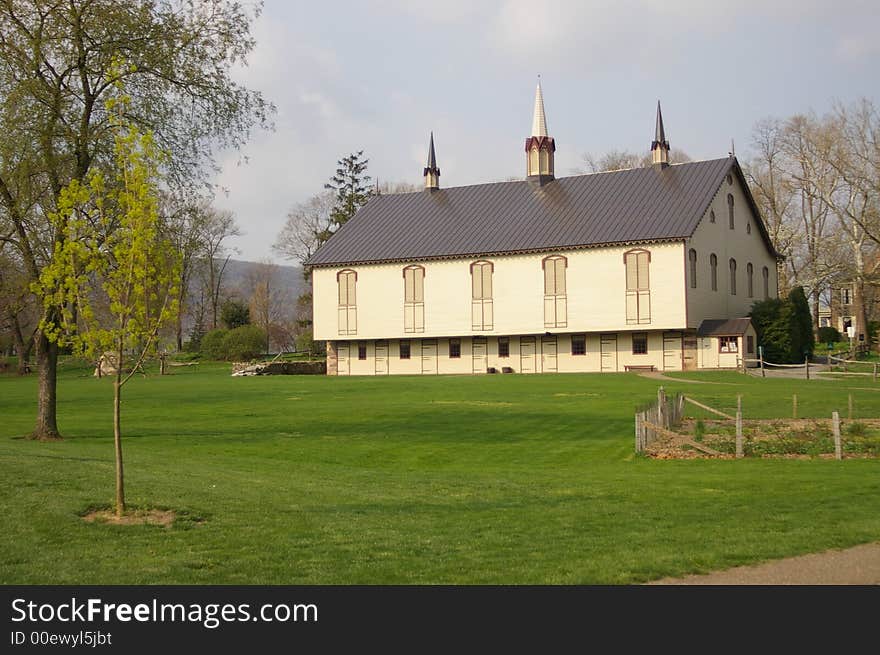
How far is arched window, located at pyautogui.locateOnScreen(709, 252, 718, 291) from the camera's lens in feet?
208

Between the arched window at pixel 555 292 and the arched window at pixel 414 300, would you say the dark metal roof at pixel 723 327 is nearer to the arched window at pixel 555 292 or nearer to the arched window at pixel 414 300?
the arched window at pixel 555 292

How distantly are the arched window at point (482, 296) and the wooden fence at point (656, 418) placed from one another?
3464 cm

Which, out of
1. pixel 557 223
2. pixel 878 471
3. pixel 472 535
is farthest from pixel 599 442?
pixel 557 223

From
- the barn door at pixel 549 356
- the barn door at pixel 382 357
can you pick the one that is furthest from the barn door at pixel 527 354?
the barn door at pixel 382 357

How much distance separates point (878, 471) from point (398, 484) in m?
9.90

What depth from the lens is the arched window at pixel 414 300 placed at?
2616 inches

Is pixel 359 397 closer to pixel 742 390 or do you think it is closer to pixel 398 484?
pixel 742 390

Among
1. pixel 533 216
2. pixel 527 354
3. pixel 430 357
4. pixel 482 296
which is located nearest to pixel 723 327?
pixel 527 354

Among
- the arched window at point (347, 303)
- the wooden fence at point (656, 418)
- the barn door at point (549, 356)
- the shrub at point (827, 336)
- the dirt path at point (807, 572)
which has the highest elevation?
the arched window at point (347, 303)

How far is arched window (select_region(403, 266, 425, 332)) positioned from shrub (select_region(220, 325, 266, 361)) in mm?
18173

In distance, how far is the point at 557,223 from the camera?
212 feet

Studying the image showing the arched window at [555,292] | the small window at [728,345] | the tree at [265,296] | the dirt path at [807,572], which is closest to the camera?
the dirt path at [807,572]

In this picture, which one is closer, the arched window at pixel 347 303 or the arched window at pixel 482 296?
the arched window at pixel 482 296

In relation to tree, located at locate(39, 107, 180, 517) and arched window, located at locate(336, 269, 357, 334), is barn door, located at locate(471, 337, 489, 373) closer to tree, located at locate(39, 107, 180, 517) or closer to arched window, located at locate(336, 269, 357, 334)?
arched window, located at locate(336, 269, 357, 334)
